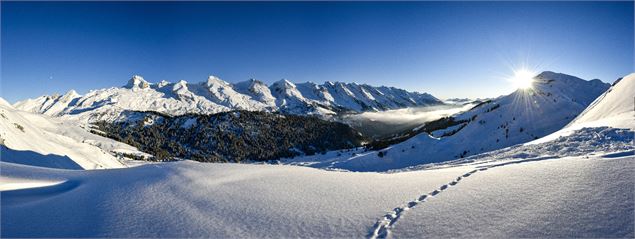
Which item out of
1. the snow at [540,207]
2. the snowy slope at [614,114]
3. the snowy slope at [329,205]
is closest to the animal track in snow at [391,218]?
the snowy slope at [329,205]

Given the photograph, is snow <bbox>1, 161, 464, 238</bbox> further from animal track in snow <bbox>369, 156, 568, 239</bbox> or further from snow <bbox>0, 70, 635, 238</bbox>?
animal track in snow <bbox>369, 156, 568, 239</bbox>

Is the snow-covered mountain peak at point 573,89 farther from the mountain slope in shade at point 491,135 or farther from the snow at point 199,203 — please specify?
the snow at point 199,203

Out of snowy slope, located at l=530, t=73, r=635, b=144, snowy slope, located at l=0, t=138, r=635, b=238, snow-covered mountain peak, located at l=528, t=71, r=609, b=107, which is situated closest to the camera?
snowy slope, located at l=0, t=138, r=635, b=238

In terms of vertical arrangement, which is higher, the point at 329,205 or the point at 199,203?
the point at 199,203

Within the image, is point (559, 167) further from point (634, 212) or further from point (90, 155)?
point (90, 155)

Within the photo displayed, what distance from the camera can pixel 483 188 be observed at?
9.23 m

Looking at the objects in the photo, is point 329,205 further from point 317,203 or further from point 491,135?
point 491,135

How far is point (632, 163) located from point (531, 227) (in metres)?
5.42

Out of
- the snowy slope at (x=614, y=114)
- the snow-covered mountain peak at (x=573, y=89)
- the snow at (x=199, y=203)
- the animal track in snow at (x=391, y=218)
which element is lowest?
the animal track in snow at (x=391, y=218)

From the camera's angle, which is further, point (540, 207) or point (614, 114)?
point (614, 114)

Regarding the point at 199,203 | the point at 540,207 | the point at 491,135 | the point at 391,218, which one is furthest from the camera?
the point at 491,135

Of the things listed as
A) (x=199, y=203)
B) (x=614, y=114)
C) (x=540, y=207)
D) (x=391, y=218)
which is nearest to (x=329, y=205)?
(x=391, y=218)

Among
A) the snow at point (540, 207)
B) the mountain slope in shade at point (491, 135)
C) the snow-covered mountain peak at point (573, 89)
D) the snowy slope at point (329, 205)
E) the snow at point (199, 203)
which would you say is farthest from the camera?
the snow-covered mountain peak at point (573, 89)

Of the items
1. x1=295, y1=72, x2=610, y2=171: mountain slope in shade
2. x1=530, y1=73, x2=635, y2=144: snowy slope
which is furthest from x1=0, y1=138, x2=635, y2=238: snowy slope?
x1=295, y1=72, x2=610, y2=171: mountain slope in shade
